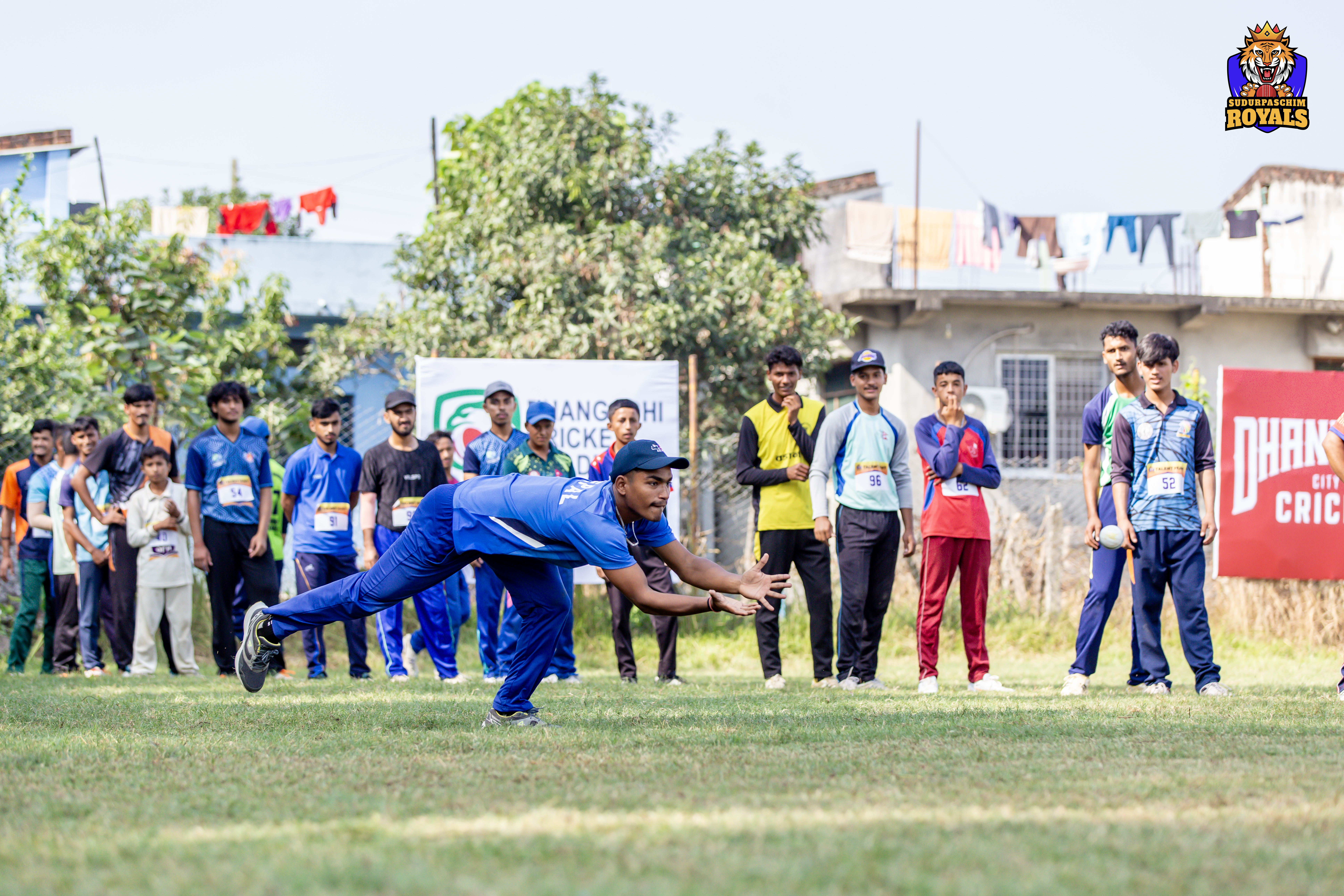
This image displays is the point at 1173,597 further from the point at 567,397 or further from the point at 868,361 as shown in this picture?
the point at 567,397

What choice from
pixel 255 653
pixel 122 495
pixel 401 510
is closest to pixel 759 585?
pixel 255 653

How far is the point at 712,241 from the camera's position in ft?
56.6

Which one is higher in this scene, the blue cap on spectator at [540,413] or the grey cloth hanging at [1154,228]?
the grey cloth hanging at [1154,228]

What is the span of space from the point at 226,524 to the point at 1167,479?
244 inches

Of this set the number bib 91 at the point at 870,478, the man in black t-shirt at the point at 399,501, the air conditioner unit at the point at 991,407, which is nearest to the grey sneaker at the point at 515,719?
the number bib 91 at the point at 870,478

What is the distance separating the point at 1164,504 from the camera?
7766 mm

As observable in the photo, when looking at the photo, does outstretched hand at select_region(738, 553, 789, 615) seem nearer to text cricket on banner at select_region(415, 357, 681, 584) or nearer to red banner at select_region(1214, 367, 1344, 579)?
text cricket on banner at select_region(415, 357, 681, 584)

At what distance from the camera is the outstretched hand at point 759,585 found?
5156 millimetres

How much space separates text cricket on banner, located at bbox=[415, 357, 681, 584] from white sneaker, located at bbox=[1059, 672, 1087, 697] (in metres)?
4.58

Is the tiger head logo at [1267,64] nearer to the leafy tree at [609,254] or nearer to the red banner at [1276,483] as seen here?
the red banner at [1276,483]

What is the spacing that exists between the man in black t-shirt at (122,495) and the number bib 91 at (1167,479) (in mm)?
6833

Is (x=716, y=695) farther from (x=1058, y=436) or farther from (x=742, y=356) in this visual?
(x=1058, y=436)

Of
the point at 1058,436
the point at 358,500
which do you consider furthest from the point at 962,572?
the point at 1058,436

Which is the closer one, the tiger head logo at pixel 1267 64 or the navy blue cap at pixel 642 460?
the navy blue cap at pixel 642 460
